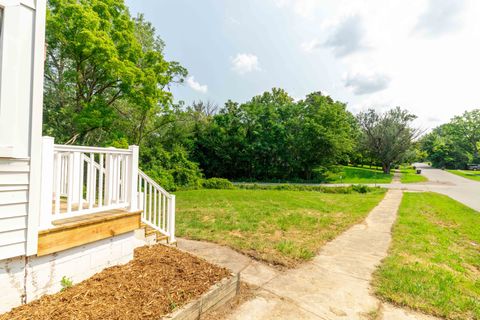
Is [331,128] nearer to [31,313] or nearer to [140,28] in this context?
[140,28]

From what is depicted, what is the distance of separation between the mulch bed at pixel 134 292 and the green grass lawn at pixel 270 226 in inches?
55.7

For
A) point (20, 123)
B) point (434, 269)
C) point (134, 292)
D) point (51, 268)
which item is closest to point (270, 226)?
point (434, 269)

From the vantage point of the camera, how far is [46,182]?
2250mm

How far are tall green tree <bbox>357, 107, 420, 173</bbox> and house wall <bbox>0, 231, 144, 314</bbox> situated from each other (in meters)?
26.1

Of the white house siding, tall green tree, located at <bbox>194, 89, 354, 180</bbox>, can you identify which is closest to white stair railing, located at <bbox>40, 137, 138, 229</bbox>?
the white house siding

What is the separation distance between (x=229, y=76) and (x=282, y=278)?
1850cm

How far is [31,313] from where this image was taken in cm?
195

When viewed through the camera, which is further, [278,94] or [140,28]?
[278,94]

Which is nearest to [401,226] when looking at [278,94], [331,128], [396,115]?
[331,128]

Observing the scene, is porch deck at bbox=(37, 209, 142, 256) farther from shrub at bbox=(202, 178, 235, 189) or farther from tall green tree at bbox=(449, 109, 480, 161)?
tall green tree at bbox=(449, 109, 480, 161)

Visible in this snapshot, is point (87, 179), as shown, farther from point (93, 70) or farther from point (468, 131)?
point (468, 131)

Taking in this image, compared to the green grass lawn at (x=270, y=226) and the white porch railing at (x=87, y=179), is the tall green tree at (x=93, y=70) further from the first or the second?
the white porch railing at (x=87, y=179)

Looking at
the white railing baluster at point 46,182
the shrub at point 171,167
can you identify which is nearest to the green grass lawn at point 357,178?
the shrub at point 171,167

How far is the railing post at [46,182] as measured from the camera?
2.21 metres
